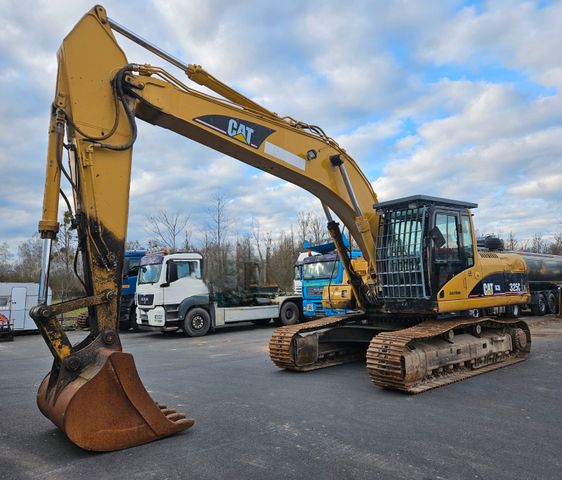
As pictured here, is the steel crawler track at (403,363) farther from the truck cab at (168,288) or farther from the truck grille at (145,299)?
the truck grille at (145,299)

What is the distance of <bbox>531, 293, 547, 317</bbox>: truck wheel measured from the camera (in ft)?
66.0

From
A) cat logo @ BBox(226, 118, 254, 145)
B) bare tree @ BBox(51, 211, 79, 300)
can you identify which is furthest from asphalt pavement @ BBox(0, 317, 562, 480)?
bare tree @ BBox(51, 211, 79, 300)

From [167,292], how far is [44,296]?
10.7 metres

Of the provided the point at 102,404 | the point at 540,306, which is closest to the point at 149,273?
the point at 102,404

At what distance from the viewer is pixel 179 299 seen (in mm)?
15430

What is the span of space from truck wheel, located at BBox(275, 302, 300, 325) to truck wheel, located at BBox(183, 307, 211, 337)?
10.4 ft

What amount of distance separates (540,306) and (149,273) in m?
16.4

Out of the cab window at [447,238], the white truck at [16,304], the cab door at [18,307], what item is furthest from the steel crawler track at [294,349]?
the cab door at [18,307]

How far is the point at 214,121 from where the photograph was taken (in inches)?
239

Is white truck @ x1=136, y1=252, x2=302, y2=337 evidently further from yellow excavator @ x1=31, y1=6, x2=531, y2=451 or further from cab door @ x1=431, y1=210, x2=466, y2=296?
cab door @ x1=431, y1=210, x2=466, y2=296

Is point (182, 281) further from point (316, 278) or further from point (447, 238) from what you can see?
point (447, 238)

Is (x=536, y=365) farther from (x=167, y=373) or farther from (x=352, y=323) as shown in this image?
(x=167, y=373)

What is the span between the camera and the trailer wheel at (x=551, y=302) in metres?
20.7

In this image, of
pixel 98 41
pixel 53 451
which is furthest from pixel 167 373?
pixel 98 41
